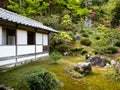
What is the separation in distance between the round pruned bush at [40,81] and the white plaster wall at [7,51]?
4001 millimetres

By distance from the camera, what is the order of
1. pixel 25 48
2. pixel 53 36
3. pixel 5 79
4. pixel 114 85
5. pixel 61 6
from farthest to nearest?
pixel 61 6, pixel 53 36, pixel 25 48, pixel 114 85, pixel 5 79

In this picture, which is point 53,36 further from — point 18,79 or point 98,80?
point 18,79

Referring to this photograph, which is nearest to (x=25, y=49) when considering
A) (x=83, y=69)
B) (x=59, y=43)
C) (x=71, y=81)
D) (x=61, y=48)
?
(x=83, y=69)

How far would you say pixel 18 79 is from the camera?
459 inches

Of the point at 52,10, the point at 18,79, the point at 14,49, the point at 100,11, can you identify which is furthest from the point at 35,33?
the point at 100,11

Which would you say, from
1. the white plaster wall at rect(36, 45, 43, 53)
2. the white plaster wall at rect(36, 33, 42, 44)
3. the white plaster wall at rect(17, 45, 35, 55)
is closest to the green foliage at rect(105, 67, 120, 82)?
the white plaster wall at rect(17, 45, 35, 55)

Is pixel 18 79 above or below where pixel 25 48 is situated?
below

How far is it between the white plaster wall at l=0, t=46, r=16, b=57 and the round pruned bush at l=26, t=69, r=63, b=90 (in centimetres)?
400

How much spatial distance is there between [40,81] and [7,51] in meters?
5.09

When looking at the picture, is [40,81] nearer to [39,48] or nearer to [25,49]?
[25,49]

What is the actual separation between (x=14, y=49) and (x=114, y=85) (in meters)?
6.70

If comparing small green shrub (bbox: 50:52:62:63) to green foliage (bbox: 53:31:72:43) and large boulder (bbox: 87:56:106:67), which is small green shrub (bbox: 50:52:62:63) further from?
green foliage (bbox: 53:31:72:43)

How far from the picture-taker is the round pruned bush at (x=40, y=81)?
9625 mm

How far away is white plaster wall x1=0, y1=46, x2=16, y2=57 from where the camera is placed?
43.7 ft
